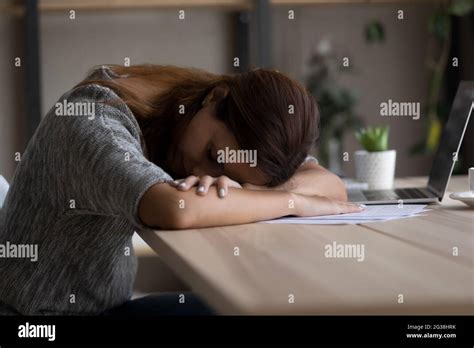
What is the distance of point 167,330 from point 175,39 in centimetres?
219

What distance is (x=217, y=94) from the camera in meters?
0.98

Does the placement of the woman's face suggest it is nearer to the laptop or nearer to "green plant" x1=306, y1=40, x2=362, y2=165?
the laptop

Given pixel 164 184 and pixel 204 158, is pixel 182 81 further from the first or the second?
pixel 164 184

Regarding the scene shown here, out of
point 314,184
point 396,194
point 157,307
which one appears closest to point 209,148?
point 314,184

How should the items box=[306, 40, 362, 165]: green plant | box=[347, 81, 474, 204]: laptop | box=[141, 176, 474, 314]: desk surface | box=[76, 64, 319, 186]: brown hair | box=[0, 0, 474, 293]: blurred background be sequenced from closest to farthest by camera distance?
box=[141, 176, 474, 314]: desk surface → box=[76, 64, 319, 186]: brown hair → box=[347, 81, 474, 204]: laptop → box=[0, 0, 474, 293]: blurred background → box=[306, 40, 362, 165]: green plant

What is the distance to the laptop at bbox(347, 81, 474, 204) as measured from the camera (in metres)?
1.15

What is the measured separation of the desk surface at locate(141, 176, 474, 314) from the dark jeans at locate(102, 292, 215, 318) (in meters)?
0.27

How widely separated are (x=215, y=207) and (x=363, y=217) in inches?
7.4

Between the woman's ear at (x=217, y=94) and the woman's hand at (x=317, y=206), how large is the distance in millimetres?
154

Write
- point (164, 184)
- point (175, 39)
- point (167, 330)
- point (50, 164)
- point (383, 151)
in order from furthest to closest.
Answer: point (175, 39) < point (383, 151) < point (50, 164) < point (164, 184) < point (167, 330)

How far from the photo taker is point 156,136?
1029 mm

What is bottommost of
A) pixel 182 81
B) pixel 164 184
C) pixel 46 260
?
pixel 46 260

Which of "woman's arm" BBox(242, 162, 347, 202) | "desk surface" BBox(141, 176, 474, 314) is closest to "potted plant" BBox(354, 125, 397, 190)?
"woman's arm" BBox(242, 162, 347, 202)

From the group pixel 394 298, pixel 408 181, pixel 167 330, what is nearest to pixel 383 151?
pixel 408 181
